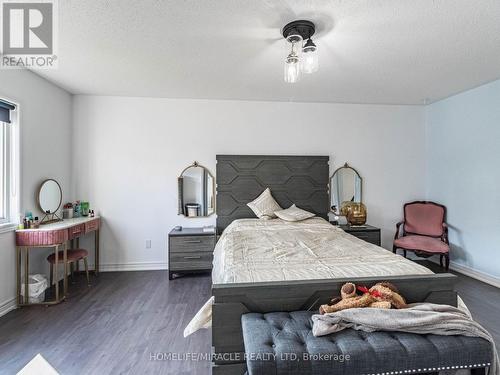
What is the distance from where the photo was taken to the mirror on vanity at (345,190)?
169 inches

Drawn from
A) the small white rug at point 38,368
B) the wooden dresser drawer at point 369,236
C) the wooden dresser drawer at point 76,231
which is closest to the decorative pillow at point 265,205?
the wooden dresser drawer at point 369,236

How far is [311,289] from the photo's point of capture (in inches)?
68.5

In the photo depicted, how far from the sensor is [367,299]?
61.3 inches

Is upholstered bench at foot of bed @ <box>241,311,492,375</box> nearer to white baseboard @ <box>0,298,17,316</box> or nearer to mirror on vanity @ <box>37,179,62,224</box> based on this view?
white baseboard @ <box>0,298,17,316</box>

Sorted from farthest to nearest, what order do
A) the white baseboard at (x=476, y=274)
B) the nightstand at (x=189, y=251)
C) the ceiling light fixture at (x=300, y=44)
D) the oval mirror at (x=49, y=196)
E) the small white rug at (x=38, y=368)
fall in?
the nightstand at (x=189, y=251) < the white baseboard at (x=476, y=274) < the oval mirror at (x=49, y=196) < the ceiling light fixture at (x=300, y=44) < the small white rug at (x=38, y=368)

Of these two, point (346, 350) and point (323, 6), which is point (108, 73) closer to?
point (323, 6)

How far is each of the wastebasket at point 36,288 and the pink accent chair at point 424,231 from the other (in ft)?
15.3

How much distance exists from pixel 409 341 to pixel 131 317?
8.00 feet

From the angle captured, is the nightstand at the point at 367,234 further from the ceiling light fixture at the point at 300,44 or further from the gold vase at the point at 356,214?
the ceiling light fixture at the point at 300,44

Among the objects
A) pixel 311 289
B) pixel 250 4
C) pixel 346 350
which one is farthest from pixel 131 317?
pixel 250 4

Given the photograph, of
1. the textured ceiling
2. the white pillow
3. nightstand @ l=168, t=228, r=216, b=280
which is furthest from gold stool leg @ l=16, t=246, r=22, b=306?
the white pillow

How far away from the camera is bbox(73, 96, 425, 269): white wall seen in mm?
3975

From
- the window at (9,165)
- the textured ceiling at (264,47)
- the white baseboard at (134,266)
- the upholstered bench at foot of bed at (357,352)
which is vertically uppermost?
the textured ceiling at (264,47)

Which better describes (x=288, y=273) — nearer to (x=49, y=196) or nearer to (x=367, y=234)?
(x=367, y=234)
